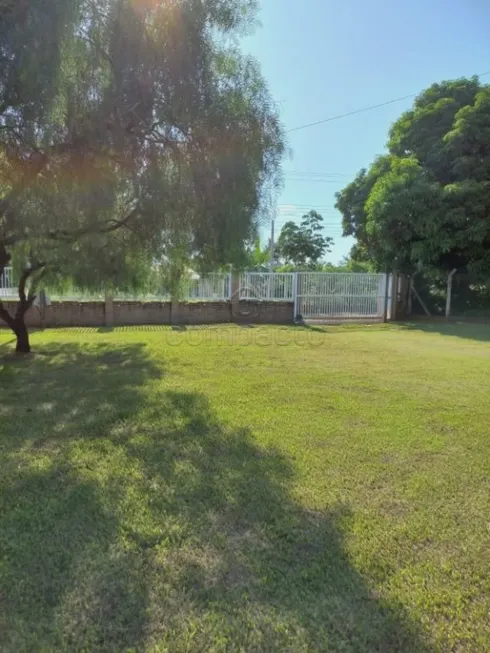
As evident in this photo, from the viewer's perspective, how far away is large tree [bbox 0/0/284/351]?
135 inches

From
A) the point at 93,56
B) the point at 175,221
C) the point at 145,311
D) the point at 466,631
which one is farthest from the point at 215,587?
the point at 145,311

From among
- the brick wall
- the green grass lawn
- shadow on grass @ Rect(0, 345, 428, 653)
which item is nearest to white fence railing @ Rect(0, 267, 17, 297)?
the brick wall

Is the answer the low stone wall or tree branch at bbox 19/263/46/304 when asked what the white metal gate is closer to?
the low stone wall

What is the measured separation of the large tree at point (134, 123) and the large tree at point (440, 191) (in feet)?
34.5

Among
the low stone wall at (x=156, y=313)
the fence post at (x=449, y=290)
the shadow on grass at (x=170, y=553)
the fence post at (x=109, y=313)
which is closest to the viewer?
the shadow on grass at (x=170, y=553)

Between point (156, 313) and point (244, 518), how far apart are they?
459 inches

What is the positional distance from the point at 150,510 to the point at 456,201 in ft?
46.6

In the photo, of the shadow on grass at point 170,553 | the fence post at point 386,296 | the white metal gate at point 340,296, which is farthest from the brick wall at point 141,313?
the shadow on grass at point 170,553

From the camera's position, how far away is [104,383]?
19.4 feet

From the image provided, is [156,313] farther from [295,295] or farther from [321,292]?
[321,292]

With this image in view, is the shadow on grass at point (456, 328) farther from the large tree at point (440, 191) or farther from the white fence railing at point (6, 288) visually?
the white fence railing at point (6, 288)

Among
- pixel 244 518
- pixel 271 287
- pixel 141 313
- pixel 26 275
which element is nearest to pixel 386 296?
pixel 271 287

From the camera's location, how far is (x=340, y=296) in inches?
600

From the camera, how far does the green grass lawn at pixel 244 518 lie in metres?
1.77
